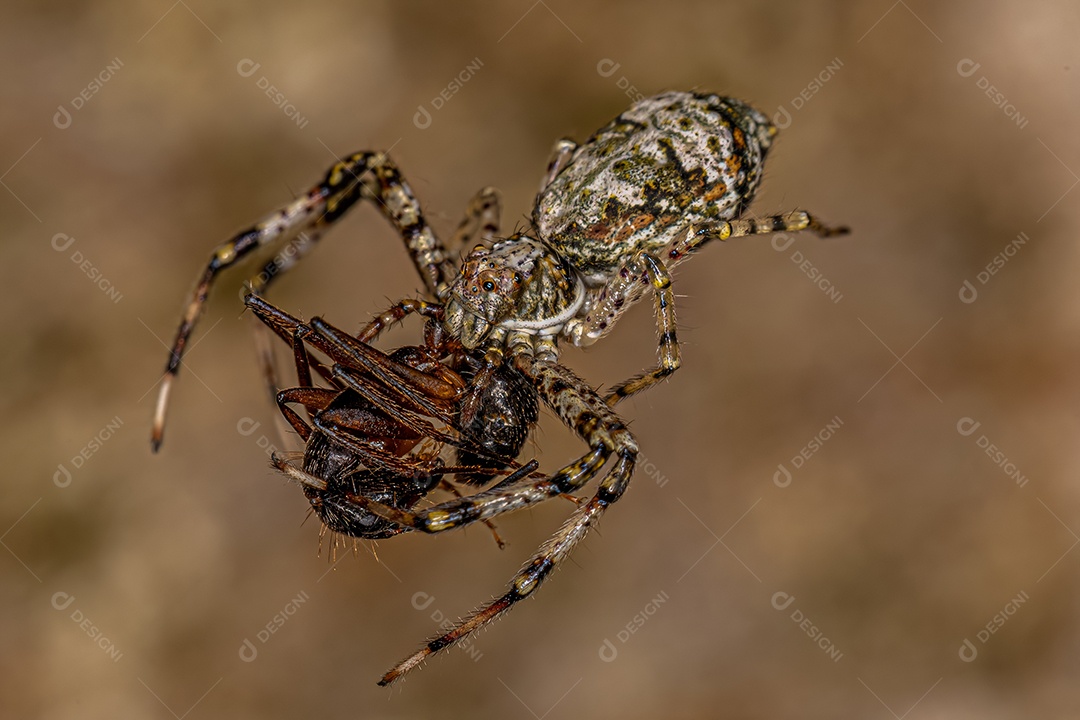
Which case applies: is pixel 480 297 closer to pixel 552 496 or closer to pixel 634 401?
pixel 552 496

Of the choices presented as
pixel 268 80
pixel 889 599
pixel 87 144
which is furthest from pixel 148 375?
pixel 889 599

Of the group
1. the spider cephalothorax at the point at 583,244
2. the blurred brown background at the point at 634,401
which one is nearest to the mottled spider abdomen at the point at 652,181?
the spider cephalothorax at the point at 583,244

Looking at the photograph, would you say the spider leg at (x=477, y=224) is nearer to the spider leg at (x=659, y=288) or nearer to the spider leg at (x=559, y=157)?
the spider leg at (x=559, y=157)

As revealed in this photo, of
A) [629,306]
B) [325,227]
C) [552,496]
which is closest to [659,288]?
[629,306]

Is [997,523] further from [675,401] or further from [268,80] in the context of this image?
[268,80]

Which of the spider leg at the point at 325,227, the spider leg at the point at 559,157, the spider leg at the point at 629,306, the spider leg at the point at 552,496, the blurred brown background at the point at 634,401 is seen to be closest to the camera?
→ the spider leg at the point at 552,496

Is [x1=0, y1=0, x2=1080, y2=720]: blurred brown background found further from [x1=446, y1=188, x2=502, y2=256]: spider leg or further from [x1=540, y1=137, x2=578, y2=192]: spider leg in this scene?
[x1=540, y1=137, x2=578, y2=192]: spider leg
